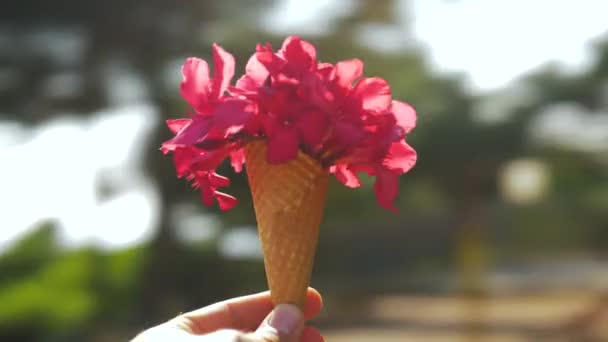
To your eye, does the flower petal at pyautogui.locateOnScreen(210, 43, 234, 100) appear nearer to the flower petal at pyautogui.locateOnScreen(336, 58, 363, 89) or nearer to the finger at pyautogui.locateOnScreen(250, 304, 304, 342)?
the flower petal at pyautogui.locateOnScreen(336, 58, 363, 89)

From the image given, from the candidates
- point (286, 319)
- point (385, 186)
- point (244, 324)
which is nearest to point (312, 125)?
point (385, 186)

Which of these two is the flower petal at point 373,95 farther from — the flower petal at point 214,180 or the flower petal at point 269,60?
the flower petal at point 214,180

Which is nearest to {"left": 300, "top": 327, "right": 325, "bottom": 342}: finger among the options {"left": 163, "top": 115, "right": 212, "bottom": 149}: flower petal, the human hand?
the human hand

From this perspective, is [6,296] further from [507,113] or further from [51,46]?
[507,113]

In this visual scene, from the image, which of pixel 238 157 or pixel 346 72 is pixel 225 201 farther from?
pixel 346 72

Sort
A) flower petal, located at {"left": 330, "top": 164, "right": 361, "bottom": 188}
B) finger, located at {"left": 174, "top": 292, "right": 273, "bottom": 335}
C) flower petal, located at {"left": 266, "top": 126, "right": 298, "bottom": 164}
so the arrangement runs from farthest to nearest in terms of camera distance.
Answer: finger, located at {"left": 174, "top": 292, "right": 273, "bottom": 335} < flower petal, located at {"left": 330, "top": 164, "right": 361, "bottom": 188} < flower petal, located at {"left": 266, "top": 126, "right": 298, "bottom": 164}
